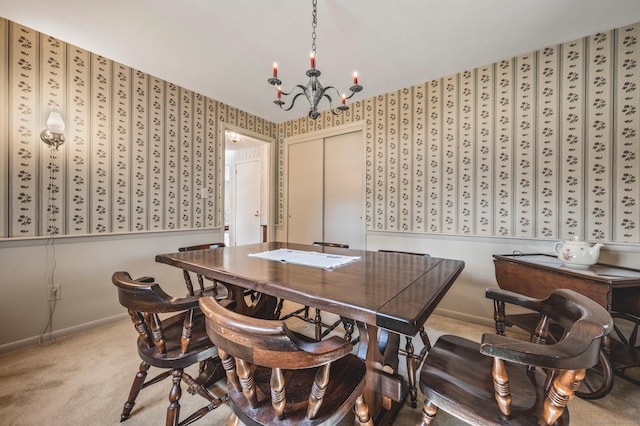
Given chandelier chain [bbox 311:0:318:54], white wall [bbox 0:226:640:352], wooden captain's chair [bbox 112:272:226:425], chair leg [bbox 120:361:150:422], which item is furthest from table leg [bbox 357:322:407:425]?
chandelier chain [bbox 311:0:318:54]

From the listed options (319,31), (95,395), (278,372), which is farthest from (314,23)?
(95,395)

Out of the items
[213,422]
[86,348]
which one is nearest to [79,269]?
[86,348]

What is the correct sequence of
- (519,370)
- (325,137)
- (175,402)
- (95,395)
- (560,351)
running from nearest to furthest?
1. (560,351)
2. (519,370)
3. (175,402)
4. (95,395)
5. (325,137)

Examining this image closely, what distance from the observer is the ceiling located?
1.73 metres

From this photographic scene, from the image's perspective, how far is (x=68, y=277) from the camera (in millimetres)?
2160

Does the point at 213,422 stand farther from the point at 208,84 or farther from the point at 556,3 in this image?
the point at 556,3

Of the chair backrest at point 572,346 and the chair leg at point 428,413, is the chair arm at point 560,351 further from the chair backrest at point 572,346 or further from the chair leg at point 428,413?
the chair leg at point 428,413

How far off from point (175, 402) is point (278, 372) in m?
0.80

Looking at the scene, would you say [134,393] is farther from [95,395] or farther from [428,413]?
[428,413]

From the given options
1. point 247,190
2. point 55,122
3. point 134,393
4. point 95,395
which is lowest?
point 95,395

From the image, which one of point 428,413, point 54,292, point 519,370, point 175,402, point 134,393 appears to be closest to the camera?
point 428,413

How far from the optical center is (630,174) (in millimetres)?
1885

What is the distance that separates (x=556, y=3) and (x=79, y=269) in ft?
14.2

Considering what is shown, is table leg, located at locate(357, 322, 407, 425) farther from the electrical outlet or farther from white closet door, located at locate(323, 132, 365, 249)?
the electrical outlet
